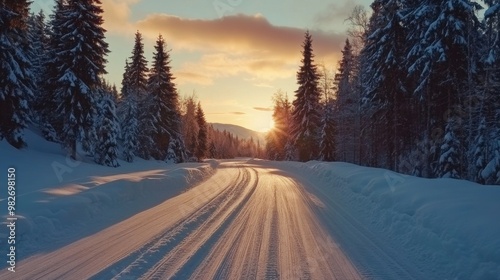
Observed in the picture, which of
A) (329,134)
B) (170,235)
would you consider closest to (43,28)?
(329,134)

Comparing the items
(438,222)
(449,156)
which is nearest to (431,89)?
(449,156)

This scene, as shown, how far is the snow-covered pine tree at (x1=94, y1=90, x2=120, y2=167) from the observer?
104 ft

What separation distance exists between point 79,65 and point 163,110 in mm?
15375

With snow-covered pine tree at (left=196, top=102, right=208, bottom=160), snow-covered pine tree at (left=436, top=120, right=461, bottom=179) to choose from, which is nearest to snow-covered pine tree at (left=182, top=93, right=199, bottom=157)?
snow-covered pine tree at (left=196, top=102, right=208, bottom=160)

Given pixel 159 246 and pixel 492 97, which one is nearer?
pixel 159 246

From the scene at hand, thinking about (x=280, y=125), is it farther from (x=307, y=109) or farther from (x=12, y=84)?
(x=12, y=84)

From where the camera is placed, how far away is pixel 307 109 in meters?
43.5

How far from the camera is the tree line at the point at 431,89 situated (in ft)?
64.6

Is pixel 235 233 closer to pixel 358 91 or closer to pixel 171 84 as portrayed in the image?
pixel 358 91

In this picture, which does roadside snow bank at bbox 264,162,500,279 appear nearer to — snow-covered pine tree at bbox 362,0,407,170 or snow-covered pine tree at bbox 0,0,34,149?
snow-covered pine tree at bbox 362,0,407,170

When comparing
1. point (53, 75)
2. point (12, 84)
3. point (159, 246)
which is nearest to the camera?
point (159, 246)

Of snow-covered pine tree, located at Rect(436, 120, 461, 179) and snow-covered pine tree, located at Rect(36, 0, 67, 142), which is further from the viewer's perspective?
snow-covered pine tree, located at Rect(36, 0, 67, 142)

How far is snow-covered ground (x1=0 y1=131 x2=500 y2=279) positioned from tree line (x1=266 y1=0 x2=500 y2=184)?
9.87 meters

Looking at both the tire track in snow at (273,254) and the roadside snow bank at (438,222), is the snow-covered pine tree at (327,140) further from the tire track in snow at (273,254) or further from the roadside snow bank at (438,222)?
the tire track in snow at (273,254)
